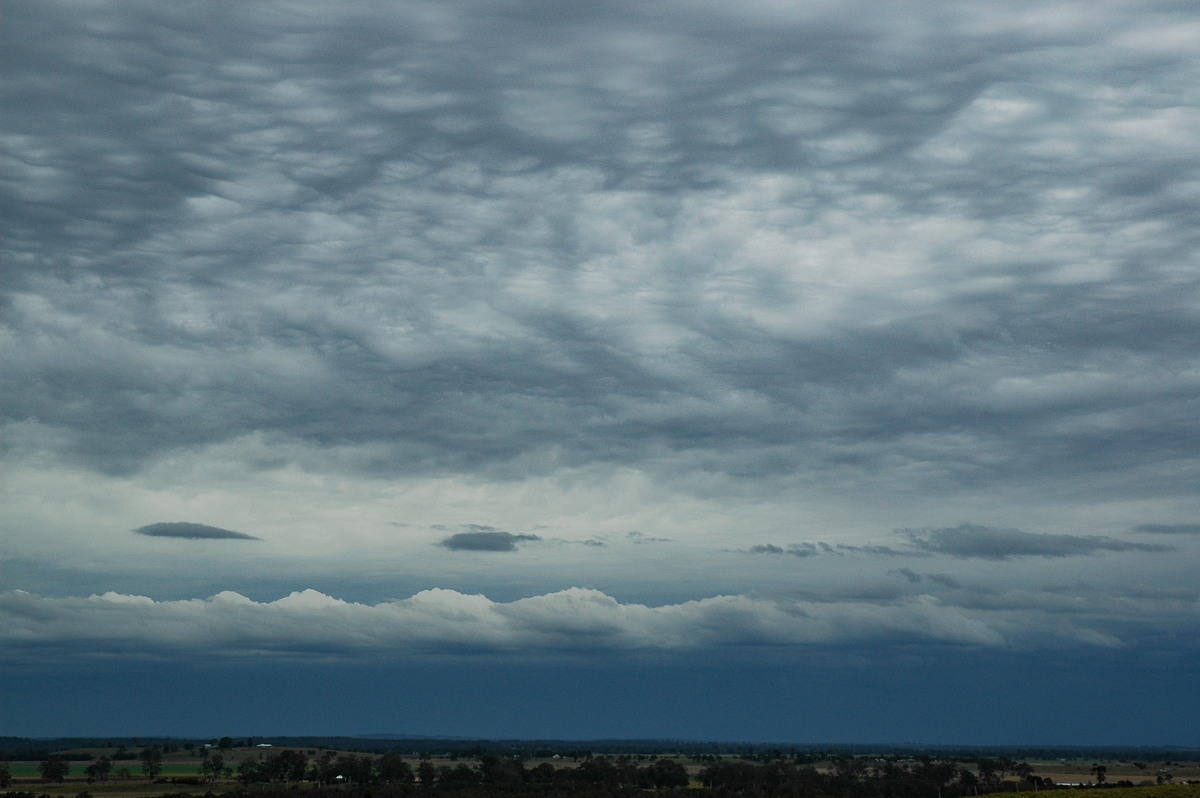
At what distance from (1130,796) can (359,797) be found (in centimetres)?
14211

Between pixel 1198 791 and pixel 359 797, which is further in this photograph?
pixel 359 797

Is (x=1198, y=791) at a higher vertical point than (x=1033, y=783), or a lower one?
higher

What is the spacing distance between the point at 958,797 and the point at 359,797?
337 ft

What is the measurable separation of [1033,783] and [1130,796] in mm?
118362

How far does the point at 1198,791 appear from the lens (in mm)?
92438

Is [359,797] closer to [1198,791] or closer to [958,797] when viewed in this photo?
[958,797]

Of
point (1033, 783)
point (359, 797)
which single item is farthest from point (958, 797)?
point (359, 797)

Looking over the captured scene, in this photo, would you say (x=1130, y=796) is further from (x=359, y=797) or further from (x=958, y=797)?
(x=359, y=797)

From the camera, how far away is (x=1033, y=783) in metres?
200

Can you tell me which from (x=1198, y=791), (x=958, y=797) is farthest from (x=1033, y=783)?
(x=1198, y=791)

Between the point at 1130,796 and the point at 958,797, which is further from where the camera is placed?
the point at 958,797

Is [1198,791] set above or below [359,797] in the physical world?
above

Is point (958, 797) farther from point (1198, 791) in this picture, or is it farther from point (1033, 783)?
point (1198, 791)

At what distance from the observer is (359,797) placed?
199250 millimetres
